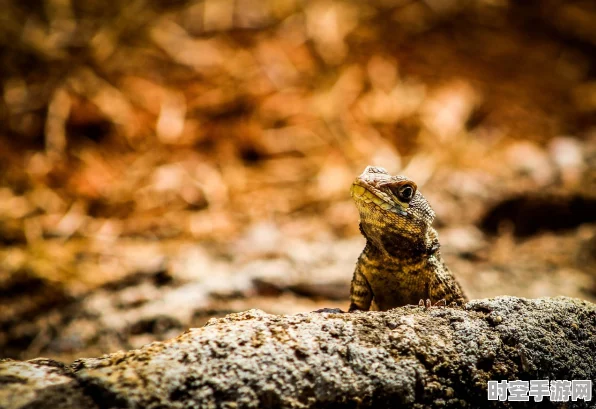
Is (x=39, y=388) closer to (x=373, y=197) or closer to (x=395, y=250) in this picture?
(x=373, y=197)

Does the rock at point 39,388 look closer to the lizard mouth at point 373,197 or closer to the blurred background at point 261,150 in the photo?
the lizard mouth at point 373,197

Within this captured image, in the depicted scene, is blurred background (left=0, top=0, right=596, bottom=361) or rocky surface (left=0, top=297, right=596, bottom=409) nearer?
rocky surface (left=0, top=297, right=596, bottom=409)

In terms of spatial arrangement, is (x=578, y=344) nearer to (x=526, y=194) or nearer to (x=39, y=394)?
(x=39, y=394)

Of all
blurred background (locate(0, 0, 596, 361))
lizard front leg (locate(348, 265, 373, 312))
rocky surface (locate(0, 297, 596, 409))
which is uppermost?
blurred background (locate(0, 0, 596, 361))

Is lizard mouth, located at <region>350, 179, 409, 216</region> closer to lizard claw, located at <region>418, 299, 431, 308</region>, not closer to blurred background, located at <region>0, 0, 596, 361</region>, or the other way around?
lizard claw, located at <region>418, 299, 431, 308</region>

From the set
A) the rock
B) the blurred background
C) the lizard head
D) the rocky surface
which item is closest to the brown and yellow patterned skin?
the lizard head

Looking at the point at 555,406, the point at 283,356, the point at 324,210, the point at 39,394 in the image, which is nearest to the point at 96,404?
the point at 39,394
